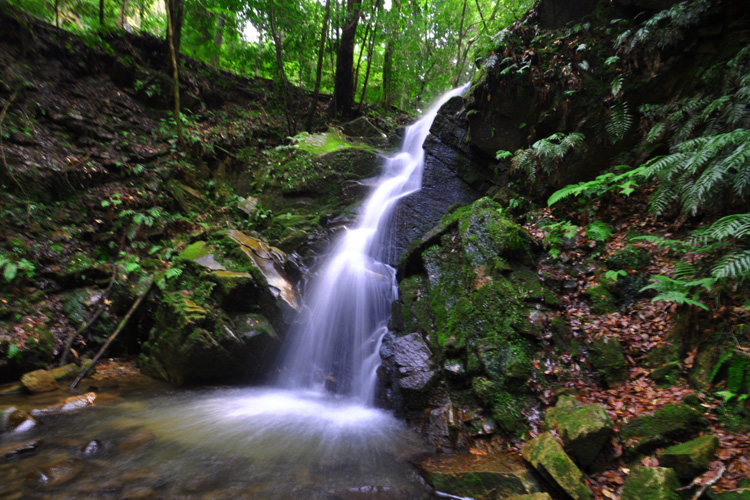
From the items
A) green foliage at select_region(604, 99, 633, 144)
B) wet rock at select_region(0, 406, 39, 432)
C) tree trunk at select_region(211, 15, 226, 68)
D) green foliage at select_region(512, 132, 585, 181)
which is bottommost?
wet rock at select_region(0, 406, 39, 432)

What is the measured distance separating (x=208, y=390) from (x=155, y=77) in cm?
860

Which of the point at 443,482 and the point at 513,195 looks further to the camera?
the point at 513,195

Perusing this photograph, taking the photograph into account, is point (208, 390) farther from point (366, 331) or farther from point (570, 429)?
point (570, 429)

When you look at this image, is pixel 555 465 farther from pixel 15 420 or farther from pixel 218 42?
pixel 218 42

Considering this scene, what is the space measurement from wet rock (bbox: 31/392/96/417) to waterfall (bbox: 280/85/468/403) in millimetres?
2640

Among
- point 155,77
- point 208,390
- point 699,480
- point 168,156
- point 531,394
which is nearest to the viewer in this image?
→ point 699,480

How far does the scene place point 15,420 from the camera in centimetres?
373

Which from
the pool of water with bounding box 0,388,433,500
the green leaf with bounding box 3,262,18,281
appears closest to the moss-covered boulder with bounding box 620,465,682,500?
the pool of water with bounding box 0,388,433,500

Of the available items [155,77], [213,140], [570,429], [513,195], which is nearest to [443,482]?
[570,429]

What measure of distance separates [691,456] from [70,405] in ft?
21.6

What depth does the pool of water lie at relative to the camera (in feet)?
10.0

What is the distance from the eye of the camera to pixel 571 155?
20.5ft

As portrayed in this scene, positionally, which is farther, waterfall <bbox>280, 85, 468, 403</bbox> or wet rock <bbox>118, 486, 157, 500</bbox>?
waterfall <bbox>280, 85, 468, 403</bbox>

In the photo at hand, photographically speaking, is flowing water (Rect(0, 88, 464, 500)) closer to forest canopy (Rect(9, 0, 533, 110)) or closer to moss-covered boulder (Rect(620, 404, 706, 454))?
moss-covered boulder (Rect(620, 404, 706, 454))
